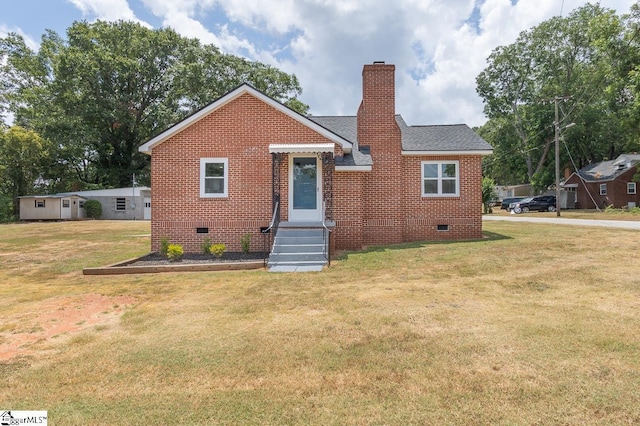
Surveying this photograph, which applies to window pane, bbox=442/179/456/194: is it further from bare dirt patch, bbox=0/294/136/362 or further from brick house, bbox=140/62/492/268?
bare dirt patch, bbox=0/294/136/362

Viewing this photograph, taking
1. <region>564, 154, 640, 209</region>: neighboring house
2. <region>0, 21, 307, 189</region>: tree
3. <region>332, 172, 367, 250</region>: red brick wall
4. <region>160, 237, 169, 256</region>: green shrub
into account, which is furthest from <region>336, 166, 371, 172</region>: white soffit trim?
<region>564, 154, 640, 209</region>: neighboring house

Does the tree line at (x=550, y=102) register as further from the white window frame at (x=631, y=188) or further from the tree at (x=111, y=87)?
the tree at (x=111, y=87)

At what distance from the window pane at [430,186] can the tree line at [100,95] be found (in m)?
26.5

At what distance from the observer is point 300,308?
5.94 meters

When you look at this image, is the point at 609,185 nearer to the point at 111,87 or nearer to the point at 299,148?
the point at 299,148

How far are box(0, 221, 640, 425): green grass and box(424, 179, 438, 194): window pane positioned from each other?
6103 mm

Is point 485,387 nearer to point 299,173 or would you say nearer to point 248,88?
point 299,173

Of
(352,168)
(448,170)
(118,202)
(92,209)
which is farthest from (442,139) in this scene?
(92,209)

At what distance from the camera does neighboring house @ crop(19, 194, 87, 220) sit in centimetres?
3378

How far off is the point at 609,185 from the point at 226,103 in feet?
132

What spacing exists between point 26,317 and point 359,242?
902cm

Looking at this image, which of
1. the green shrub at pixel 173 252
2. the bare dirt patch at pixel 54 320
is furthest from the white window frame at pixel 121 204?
the bare dirt patch at pixel 54 320

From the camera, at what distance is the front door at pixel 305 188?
12398mm

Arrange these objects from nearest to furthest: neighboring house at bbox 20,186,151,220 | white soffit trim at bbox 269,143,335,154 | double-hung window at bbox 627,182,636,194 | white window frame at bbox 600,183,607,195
Result: white soffit trim at bbox 269,143,335,154
double-hung window at bbox 627,182,636,194
neighboring house at bbox 20,186,151,220
white window frame at bbox 600,183,607,195
